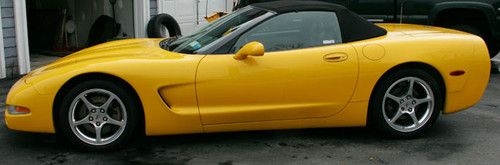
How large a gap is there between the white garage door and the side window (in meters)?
6.04

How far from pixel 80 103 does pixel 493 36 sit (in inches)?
243

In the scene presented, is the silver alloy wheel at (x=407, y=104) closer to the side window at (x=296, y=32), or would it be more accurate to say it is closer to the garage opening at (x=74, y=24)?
the side window at (x=296, y=32)

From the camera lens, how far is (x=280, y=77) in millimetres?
4766

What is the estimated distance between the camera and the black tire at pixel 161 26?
10015 millimetres

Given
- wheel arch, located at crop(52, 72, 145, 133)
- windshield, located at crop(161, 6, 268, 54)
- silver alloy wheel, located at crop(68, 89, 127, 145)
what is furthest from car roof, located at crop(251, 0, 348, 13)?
silver alloy wheel, located at crop(68, 89, 127, 145)

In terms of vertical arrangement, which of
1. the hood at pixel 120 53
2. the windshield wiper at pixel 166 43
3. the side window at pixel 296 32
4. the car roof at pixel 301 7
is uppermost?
the car roof at pixel 301 7

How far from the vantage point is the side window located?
4934 mm

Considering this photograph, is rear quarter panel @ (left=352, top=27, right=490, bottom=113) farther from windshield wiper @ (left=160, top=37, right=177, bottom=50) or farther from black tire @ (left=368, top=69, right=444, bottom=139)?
windshield wiper @ (left=160, top=37, right=177, bottom=50)

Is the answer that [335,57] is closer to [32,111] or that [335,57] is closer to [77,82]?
[77,82]

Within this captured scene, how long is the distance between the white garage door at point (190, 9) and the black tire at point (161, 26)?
0.42 m

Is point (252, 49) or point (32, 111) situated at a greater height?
point (252, 49)

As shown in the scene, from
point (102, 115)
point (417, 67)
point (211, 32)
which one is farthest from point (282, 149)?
point (102, 115)

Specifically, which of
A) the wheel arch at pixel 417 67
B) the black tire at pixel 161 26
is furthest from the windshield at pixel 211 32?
the black tire at pixel 161 26

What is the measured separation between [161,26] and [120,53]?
550cm
